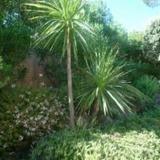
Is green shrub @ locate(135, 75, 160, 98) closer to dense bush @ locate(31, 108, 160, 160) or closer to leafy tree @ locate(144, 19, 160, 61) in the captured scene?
leafy tree @ locate(144, 19, 160, 61)

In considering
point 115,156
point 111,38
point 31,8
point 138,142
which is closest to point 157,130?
point 138,142

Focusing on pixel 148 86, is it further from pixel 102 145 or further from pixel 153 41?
pixel 102 145

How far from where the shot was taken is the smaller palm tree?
28.2ft

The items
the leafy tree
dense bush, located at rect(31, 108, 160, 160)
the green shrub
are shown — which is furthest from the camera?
the leafy tree

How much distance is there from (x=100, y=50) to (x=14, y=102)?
2132 mm

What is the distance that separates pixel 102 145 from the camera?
681cm

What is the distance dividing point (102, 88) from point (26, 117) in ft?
5.16

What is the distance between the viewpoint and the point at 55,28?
822 cm

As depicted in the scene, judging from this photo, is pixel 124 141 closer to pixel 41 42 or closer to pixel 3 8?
pixel 41 42

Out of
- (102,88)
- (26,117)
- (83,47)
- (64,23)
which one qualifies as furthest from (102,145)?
(64,23)

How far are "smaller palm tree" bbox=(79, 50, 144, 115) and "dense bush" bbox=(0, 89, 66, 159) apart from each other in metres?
0.63

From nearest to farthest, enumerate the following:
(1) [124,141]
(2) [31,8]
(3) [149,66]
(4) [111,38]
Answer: (1) [124,141], (2) [31,8], (4) [111,38], (3) [149,66]

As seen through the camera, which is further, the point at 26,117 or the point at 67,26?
the point at 26,117

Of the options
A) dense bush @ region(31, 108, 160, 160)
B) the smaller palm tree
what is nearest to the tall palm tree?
the smaller palm tree
